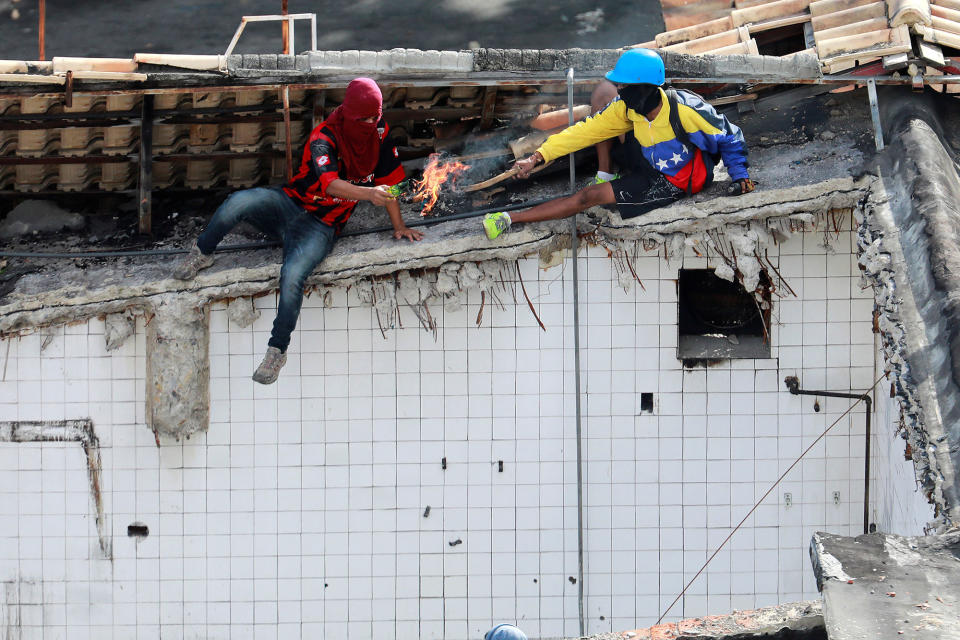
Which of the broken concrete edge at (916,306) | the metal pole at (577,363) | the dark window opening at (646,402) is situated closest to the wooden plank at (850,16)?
the broken concrete edge at (916,306)

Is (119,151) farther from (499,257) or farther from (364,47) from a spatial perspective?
(364,47)

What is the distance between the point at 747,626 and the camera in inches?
129

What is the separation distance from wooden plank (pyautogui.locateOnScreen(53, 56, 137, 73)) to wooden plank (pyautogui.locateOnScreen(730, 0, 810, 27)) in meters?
4.00

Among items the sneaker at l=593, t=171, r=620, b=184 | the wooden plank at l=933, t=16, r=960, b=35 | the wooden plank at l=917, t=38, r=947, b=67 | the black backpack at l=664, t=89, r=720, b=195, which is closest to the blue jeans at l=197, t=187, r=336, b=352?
the sneaker at l=593, t=171, r=620, b=184

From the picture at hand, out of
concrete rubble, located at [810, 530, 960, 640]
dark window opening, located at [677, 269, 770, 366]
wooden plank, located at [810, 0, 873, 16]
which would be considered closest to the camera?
concrete rubble, located at [810, 530, 960, 640]

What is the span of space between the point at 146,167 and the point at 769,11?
434 cm

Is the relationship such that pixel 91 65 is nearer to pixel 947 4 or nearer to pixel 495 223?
pixel 495 223

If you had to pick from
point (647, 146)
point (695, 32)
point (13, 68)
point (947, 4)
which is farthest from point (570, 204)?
point (13, 68)

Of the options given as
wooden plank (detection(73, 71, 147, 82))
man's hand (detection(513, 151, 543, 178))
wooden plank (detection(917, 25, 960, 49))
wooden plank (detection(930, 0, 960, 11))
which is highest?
wooden plank (detection(930, 0, 960, 11))

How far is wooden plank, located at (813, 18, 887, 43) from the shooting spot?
6.62m

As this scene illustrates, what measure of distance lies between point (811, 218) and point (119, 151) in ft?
14.9

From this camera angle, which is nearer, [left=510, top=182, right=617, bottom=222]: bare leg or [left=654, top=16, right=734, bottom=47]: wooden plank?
[left=510, top=182, right=617, bottom=222]: bare leg

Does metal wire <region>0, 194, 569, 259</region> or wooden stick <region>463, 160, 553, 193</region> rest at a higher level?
wooden stick <region>463, 160, 553, 193</region>

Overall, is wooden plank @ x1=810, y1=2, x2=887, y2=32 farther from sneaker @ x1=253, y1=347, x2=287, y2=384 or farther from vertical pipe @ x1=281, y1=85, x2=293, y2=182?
sneaker @ x1=253, y1=347, x2=287, y2=384
